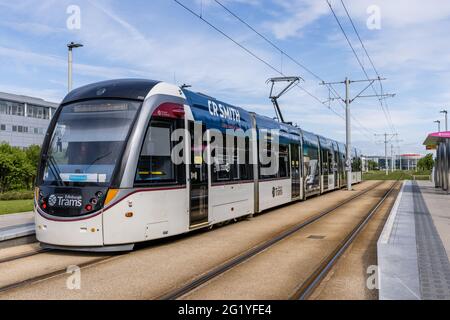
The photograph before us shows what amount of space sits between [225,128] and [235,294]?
6587 mm

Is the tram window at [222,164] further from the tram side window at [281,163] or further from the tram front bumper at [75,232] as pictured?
the tram front bumper at [75,232]

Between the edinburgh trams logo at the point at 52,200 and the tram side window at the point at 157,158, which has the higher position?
the tram side window at the point at 157,158

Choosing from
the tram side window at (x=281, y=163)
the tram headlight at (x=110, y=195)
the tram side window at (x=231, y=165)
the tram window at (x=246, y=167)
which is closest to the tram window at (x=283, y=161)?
the tram side window at (x=281, y=163)

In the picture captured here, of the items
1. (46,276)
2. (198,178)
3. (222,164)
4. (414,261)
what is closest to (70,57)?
(222,164)

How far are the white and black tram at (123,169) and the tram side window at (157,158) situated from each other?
2cm

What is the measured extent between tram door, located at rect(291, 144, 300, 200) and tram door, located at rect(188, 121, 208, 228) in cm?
870

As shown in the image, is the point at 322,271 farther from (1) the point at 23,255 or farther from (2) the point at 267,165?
(2) the point at 267,165

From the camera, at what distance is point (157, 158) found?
876 cm

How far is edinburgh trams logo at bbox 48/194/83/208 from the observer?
8078 mm

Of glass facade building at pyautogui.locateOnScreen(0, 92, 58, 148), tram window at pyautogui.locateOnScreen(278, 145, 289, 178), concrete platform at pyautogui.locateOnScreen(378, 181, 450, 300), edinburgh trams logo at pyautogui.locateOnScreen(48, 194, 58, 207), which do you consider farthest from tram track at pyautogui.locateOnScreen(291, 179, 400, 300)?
glass facade building at pyautogui.locateOnScreen(0, 92, 58, 148)

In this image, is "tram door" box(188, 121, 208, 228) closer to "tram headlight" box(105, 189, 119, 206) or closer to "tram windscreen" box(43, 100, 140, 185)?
"tram windscreen" box(43, 100, 140, 185)

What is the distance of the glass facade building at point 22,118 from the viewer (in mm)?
74125

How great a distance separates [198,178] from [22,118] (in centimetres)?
7560
